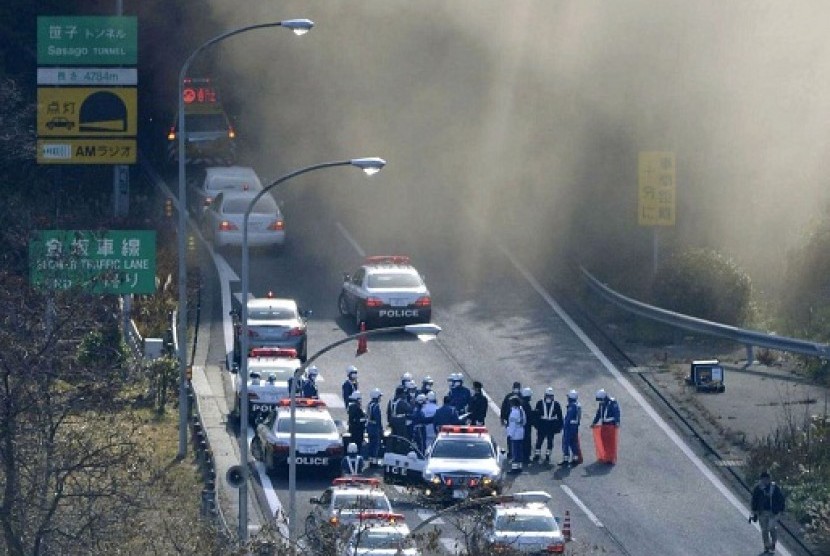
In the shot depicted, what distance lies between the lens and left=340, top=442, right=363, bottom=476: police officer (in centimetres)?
3556

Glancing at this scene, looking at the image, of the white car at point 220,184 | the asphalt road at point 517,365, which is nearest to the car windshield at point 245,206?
the asphalt road at point 517,365

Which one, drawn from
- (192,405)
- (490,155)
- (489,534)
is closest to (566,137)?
(490,155)

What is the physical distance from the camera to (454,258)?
52375mm

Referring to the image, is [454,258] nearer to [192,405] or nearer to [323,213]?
[323,213]

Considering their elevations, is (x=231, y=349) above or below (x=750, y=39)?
below

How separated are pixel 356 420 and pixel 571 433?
3.80m

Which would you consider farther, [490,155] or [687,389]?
[490,155]

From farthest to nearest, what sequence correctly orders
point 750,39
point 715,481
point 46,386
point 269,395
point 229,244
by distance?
point 750,39 < point 229,244 < point 269,395 < point 715,481 < point 46,386

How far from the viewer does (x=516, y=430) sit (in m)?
36.4

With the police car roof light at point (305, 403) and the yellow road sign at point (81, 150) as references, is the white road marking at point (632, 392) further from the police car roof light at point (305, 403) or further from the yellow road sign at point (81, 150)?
the yellow road sign at point (81, 150)

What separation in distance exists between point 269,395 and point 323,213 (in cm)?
1895

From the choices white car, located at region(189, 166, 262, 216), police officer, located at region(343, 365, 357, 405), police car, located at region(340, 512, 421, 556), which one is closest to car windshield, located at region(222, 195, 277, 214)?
white car, located at region(189, 166, 262, 216)

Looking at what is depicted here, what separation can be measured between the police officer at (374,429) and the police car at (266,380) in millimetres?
2434

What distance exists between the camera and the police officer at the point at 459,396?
37.5 meters
